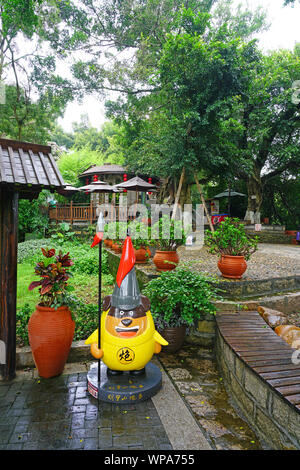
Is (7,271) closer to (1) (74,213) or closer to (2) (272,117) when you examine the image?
(1) (74,213)

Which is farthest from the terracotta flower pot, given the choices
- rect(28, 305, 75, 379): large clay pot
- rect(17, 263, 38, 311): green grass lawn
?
rect(28, 305, 75, 379): large clay pot

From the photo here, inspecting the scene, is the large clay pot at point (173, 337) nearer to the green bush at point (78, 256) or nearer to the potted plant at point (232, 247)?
the potted plant at point (232, 247)

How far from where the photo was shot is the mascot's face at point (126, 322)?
2.78 m

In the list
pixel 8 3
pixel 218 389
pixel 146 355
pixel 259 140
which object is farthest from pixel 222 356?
pixel 259 140

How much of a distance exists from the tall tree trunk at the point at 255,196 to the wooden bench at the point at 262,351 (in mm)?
14630

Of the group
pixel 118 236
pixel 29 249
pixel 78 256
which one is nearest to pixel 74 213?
pixel 29 249

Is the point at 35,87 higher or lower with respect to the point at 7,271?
higher

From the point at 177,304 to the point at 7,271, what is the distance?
216cm

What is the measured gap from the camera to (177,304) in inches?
157

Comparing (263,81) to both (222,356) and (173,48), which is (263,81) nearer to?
(173,48)

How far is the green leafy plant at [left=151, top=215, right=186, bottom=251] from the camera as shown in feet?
18.6

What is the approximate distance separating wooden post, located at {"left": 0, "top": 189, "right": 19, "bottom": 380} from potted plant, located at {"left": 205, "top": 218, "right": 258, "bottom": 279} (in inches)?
130

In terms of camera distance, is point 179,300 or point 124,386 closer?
point 124,386

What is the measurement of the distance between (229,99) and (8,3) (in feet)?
24.9
